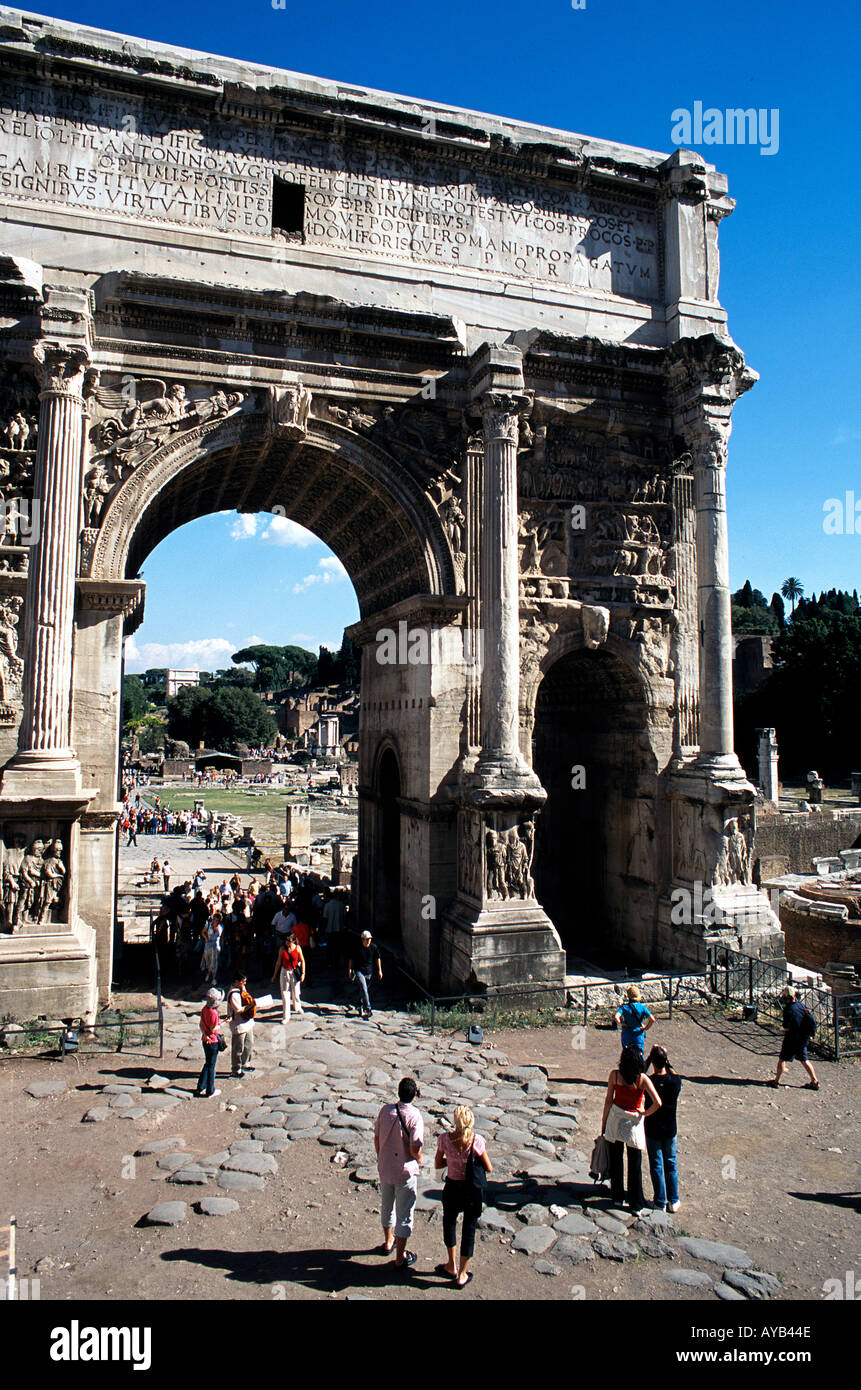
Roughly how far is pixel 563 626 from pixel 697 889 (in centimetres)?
451

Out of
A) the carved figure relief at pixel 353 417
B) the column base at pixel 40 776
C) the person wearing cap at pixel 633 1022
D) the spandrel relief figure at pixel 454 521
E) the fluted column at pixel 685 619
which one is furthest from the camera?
the fluted column at pixel 685 619

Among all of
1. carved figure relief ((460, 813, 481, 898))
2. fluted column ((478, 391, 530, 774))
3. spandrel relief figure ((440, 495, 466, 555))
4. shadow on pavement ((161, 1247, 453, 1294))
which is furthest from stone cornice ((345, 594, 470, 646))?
shadow on pavement ((161, 1247, 453, 1294))

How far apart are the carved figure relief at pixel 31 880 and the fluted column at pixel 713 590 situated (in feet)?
30.9

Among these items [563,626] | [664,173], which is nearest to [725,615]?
[563,626]

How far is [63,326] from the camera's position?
12016 mm

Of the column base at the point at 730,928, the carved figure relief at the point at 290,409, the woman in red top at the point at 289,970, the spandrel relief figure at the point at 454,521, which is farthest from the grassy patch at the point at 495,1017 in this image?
the carved figure relief at the point at 290,409

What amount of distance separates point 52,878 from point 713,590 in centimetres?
1039

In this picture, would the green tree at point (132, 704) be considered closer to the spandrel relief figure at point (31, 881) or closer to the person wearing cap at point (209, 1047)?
the spandrel relief figure at point (31, 881)

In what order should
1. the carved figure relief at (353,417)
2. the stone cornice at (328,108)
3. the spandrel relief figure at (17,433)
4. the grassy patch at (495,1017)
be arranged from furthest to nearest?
the carved figure relief at (353,417) → the stone cornice at (328,108) → the spandrel relief figure at (17,433) → the grassy patch at (495,1017)

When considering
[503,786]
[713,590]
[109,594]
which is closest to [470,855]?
[503,786]

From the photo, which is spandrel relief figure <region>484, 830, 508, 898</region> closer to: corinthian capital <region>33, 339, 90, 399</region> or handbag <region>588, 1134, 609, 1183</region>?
handbag <region>588, 1134, 609, 1183</region>

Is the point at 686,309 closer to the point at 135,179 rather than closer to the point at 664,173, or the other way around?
the point at 664,173

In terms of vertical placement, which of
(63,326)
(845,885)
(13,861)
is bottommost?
(845,885)

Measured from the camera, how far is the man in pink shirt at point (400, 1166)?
6.38 metres
